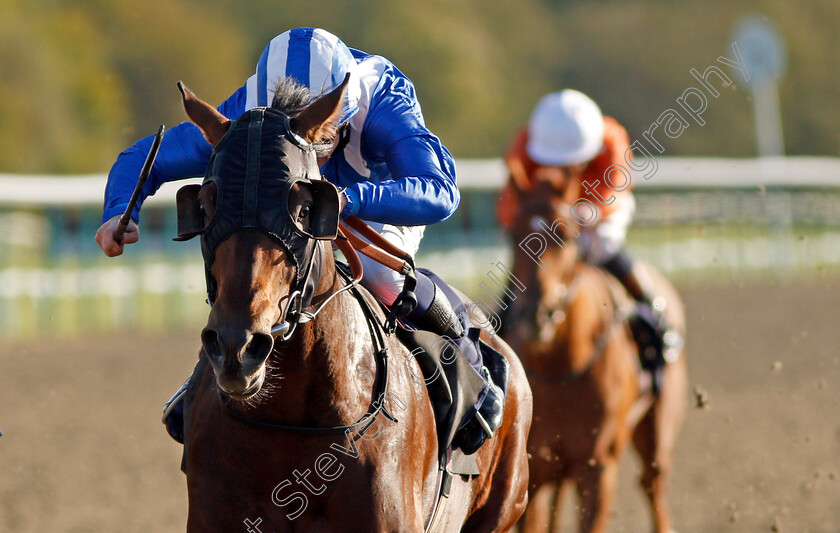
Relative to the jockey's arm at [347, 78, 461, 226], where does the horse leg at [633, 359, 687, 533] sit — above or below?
below

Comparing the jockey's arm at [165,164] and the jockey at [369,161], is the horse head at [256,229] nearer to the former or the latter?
the jockey at [369,161]

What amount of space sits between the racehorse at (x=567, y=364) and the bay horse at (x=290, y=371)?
83.0 inches

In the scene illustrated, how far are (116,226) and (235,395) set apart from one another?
73cm

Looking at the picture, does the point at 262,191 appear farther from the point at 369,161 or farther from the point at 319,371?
the point at 369,161

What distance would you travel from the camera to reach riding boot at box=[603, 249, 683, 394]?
19.5 ft

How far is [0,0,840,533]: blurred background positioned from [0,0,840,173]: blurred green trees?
0.07m

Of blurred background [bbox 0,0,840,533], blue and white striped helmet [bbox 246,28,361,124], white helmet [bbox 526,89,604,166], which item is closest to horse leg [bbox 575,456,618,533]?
blurred background [bbox 0,0,840,533]

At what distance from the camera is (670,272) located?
17.0 m

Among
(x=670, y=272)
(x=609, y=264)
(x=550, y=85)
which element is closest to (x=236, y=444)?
(x=609, y=264)

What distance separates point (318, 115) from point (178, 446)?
20.6ft

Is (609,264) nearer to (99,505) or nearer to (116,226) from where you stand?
(99,505)

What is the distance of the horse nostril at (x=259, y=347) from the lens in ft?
7.23

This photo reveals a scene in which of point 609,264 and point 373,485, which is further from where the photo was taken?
point 609,264

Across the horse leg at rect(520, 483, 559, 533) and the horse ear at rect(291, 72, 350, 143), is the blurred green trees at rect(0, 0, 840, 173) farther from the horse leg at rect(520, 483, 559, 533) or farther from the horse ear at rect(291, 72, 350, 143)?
the horse ear at rect(291, 72, 350, 143)
